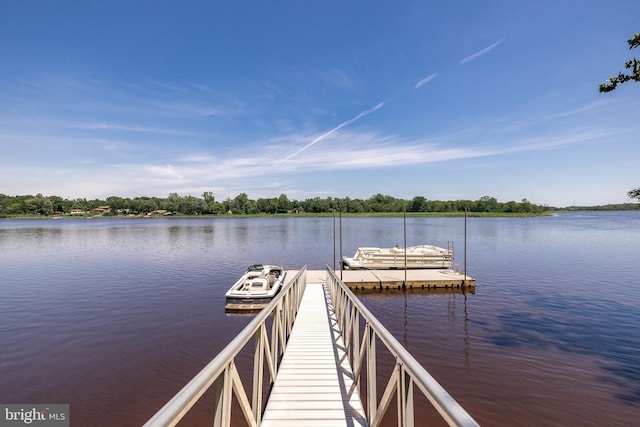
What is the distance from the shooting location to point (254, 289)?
1597cm

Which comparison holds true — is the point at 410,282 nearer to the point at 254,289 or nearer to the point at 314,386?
the point at 254,289

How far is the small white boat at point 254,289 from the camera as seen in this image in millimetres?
14953

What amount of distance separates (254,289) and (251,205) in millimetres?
135496

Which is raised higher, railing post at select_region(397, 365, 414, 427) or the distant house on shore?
the distant house on shore

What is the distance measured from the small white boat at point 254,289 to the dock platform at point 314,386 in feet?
23.8

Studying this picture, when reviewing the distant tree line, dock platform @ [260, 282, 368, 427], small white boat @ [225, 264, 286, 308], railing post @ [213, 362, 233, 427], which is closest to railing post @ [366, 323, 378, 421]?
dock platform @ [260, 282, 368, 427]

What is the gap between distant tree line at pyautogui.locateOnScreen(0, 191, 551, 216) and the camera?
141m

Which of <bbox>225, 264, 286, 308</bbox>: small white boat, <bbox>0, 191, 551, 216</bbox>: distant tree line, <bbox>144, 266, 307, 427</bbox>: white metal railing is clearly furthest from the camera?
<bbox>0, 191, 551, 216</bbox>: distant tree line

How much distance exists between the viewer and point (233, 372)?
2.97 m

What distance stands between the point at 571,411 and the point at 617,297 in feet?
45.1

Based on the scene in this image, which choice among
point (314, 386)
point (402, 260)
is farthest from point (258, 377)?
point (402, 260)

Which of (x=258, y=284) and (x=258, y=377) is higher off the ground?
(x=258, y=377)

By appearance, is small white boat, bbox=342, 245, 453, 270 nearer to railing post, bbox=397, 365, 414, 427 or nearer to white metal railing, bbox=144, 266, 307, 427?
white metal railing, bbox=144, 266, 307, 427

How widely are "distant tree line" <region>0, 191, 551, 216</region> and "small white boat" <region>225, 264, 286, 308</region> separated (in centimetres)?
11884
